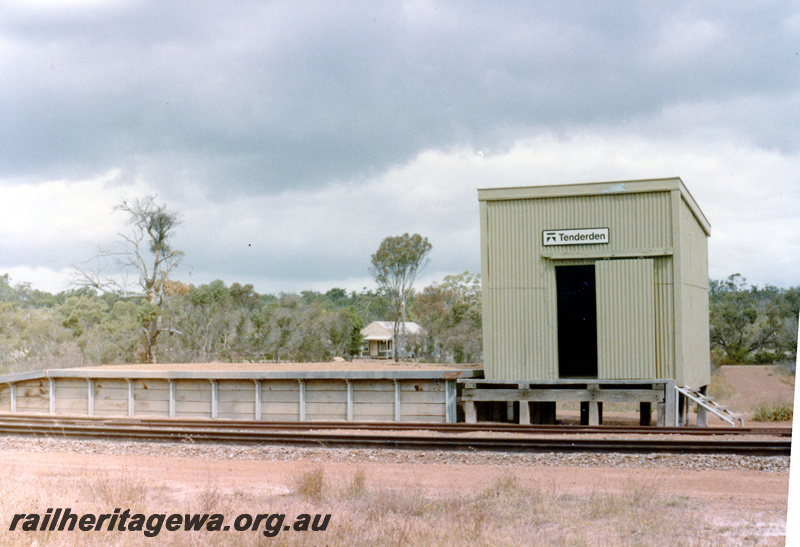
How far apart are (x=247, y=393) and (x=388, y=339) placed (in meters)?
39.8

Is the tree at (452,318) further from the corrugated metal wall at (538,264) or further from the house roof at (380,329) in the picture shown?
the corrugated metal wall at (538,264)

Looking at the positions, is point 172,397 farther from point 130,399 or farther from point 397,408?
point 397,408

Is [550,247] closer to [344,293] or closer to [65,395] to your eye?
[65,395]

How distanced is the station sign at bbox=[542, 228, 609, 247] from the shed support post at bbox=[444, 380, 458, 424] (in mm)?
4234

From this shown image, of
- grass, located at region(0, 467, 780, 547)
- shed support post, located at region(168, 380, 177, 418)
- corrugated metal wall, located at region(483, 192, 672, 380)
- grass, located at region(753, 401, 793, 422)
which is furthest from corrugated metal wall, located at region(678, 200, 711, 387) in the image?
shed support post, located at region(168, 380, 177, 418)

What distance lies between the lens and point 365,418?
56.0 feet

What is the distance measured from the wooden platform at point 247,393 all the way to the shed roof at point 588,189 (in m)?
4.55

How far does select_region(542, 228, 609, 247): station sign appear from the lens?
52.2 ft

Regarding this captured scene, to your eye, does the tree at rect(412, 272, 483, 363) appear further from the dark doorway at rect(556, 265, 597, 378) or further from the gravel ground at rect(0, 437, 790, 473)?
the gravel ground at rect(0, 437, 790, 473)

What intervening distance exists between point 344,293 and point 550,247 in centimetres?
6015

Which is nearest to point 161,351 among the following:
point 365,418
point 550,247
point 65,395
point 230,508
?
point 65,395

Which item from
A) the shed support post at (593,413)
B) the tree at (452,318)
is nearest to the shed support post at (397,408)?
the shed support post at (593,413)

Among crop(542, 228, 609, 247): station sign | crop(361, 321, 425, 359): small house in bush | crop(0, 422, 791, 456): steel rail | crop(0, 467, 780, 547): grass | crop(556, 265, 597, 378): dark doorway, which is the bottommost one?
crop(361, 321, 425, 359): small house in bush

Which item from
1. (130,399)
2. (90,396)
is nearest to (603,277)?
(130,399)
